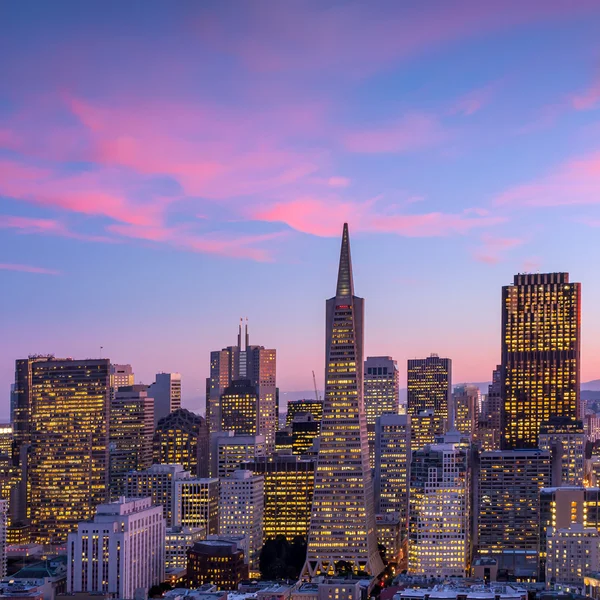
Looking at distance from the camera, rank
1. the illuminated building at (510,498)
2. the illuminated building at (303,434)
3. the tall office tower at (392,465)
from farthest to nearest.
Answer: the illuminated building at (303,434)
the tall office tower at (392,465)
the illuminated building at (510,498)

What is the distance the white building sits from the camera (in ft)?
400

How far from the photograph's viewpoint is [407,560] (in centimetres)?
14125

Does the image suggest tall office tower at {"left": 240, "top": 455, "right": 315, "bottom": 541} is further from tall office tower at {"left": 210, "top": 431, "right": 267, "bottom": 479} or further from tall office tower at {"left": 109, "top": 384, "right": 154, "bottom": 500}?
tall office tower at {"left": 109, "top": 384, "right": 154, "bottom": 500}

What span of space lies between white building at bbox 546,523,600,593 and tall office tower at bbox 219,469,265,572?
36.4 meters

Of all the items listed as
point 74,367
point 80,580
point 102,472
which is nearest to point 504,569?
point 80,580

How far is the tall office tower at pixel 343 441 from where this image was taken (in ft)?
444

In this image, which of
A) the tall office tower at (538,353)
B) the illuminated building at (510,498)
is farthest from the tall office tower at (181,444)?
the illuminated building at (510,498)

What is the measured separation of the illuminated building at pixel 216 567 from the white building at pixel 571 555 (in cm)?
3136

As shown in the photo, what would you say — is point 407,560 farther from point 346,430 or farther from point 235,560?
point 235,560

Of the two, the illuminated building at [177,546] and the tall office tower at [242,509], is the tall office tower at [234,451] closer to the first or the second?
the tall office tower at [242,509]

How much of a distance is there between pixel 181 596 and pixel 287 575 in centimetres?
2505

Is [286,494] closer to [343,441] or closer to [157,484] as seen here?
[157,484]

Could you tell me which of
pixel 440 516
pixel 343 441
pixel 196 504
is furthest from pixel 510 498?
pixel 196 504

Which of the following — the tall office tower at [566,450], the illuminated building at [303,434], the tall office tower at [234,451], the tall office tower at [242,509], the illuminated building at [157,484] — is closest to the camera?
the tall office tower at [242,509]
